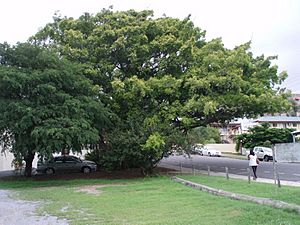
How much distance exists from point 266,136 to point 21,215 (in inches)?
1613

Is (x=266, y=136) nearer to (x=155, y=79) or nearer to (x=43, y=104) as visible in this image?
(x=155, y=79)

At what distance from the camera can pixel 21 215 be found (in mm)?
11445

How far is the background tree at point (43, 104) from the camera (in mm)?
20328

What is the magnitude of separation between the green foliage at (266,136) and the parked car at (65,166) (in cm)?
2456

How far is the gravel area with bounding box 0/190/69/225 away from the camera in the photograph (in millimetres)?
10117

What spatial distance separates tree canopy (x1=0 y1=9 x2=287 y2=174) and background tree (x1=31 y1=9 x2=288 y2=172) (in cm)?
6

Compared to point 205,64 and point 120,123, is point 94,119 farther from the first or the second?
point 205,64

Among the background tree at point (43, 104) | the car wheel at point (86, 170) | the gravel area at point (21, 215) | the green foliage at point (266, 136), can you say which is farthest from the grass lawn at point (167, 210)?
the green foliage at point (266, 136)

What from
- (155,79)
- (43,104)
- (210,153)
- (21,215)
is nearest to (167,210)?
(21,215)

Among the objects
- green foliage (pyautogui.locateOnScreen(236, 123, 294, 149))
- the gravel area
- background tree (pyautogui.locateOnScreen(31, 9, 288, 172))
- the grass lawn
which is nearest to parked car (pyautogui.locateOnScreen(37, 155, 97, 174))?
background tree (pyautogui.locateOnScreen(31, 9, 288, 172))

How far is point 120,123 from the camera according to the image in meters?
25.1

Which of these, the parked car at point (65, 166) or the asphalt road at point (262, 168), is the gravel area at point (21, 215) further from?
the parked car at point (65, 166)

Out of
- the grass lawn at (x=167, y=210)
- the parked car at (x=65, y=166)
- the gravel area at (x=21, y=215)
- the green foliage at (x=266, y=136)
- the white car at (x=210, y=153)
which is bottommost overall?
the gravel area at (x=21, y=215)

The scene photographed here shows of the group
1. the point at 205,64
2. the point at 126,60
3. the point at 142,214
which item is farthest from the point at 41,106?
the point at 142,214
